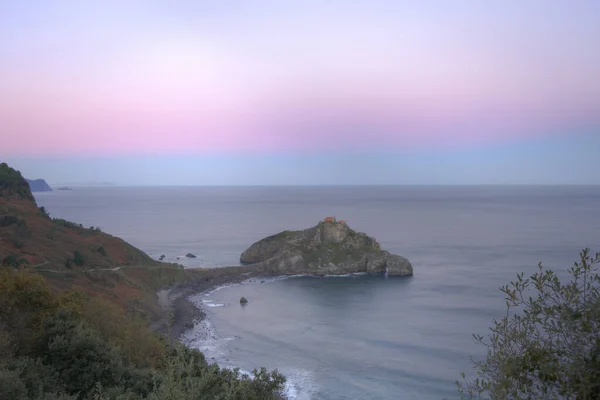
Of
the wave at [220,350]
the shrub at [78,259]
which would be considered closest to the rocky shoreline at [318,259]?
the wave at [220,350]

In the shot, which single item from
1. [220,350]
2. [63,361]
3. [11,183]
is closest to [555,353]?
[63,361]

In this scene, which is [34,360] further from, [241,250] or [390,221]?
[390,221]

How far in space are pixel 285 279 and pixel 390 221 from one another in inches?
3061

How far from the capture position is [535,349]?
233 inches

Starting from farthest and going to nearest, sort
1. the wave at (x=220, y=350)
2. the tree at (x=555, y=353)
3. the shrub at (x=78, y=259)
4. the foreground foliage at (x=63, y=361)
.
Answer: the shrub at (x=78, y=259)
the wave at (x=220, y=350)
the foreground foliage at (x=63, y=361)
the tree at (x=555, y=353)

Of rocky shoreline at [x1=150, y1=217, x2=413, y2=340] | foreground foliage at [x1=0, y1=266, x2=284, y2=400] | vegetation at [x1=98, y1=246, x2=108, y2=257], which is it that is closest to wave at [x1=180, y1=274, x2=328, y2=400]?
vegetation at [x1=98, y1=246, x2=108, y2=257]

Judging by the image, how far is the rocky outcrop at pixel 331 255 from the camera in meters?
68.6

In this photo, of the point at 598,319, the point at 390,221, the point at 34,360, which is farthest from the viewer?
the point at 390,221

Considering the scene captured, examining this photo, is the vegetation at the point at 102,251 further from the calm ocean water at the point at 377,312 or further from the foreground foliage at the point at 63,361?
the foreground foliage at the point at 63,361

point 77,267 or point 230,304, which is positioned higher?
point 77,267

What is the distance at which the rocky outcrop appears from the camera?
68.6 metres

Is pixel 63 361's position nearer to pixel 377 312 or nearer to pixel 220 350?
pixel 220 350

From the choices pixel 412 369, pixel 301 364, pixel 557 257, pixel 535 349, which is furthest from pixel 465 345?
pixel 557 257

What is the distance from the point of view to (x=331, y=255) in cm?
7062
